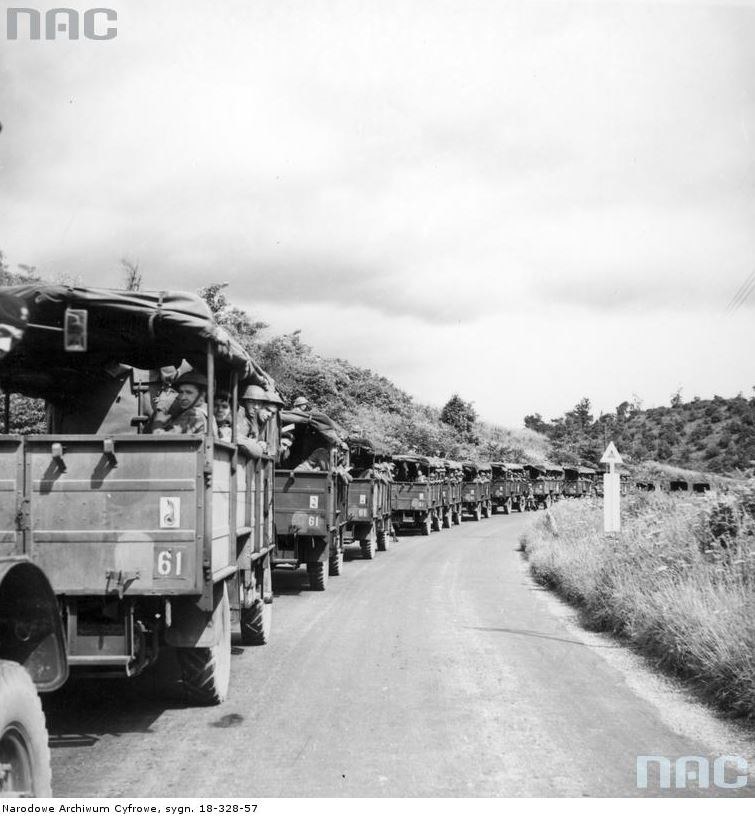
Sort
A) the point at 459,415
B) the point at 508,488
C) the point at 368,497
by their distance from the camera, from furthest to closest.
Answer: the point at 459,415 < the point at 508,488 < the point at 368,497

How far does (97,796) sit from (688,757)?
324 centimetres

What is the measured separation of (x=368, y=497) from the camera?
1753 centimetres

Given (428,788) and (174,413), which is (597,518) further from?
(428,788)

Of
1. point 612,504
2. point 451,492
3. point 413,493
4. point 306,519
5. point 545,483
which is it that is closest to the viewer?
point 612,504

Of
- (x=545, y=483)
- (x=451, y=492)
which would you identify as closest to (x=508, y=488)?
(x=545, y=483)

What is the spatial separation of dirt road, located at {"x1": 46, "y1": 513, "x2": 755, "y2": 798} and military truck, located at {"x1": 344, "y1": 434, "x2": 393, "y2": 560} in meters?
7.50

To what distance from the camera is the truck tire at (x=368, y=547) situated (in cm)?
1791

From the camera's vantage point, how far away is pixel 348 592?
12.5 metres

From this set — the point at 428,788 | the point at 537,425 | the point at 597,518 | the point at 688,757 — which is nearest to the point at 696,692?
the point at 688,757

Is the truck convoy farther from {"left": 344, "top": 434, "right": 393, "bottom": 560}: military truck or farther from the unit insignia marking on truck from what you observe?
{"left": 344, "top": 434, "right": 393, "bottom": 560}: military truck

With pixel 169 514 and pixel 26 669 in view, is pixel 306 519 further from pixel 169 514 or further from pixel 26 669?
pixel 26 669

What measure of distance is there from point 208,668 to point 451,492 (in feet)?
81.7

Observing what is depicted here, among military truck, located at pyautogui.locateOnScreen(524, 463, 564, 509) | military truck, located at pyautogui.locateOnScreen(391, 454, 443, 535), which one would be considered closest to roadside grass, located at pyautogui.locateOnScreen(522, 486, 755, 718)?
military truck, located at pyautogui.locateOnScreen(391, 454, 443, 535)

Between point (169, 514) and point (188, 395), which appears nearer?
point (169, 514)
